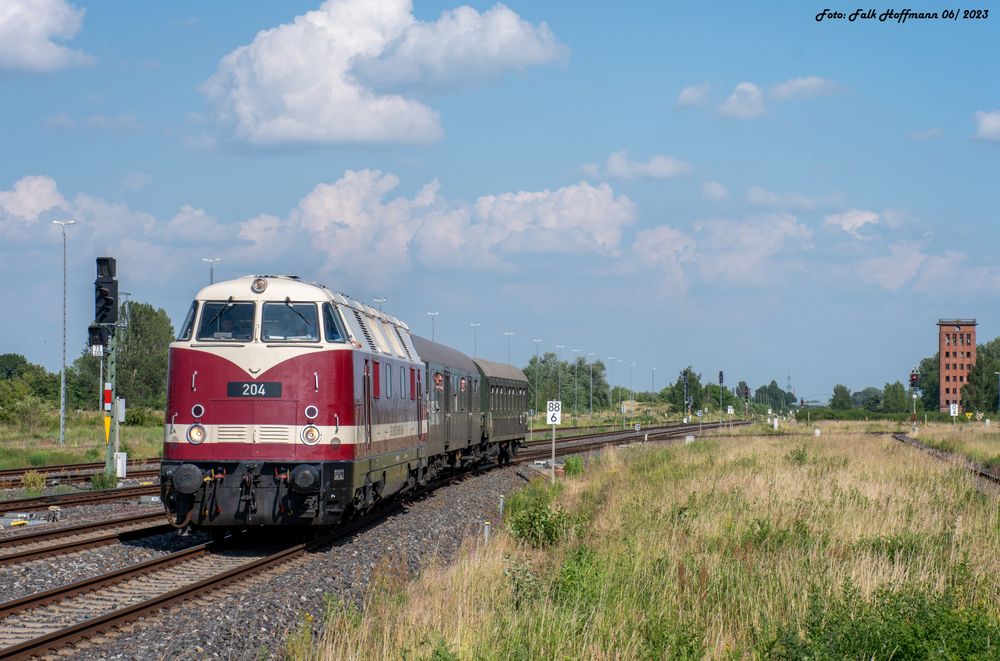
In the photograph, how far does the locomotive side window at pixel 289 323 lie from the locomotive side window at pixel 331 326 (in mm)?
142

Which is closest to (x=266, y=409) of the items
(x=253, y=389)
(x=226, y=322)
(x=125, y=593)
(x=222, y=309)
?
(x=253, y=389)

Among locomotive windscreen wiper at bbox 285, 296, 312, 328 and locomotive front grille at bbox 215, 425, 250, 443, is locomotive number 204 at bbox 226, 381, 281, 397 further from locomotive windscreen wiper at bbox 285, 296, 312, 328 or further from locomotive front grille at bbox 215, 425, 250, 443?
locomotive windscreen wiper at bbox 285, 296, 312, 328

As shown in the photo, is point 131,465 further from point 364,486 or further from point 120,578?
point 120,578

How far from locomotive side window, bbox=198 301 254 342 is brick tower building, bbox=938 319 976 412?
184m

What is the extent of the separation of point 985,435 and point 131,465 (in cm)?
4239

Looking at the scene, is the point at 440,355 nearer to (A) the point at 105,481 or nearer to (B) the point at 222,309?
(A) the point at 105,481

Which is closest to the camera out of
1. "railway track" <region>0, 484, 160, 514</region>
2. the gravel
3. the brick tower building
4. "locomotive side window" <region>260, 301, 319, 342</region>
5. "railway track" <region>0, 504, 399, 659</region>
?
the gravel

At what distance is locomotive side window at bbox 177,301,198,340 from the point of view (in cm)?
1597

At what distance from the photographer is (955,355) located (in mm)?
184500

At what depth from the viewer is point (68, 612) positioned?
11141 mm

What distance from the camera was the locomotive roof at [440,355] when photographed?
25208mm

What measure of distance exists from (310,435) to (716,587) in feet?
22.0

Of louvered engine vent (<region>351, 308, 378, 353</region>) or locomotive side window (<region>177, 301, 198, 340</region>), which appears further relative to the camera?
louvered engine vent (<region>351, 308, 378, 353</region>)

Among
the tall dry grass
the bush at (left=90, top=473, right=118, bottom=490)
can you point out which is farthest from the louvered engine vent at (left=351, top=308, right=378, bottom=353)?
the bush at (left=90, top=473, right=118, bottom=490)
